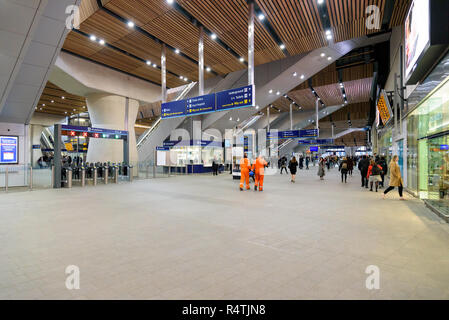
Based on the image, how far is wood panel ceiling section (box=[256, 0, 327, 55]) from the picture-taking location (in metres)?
8.79

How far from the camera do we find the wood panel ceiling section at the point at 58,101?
18.3m

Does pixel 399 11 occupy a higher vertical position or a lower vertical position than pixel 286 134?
higher

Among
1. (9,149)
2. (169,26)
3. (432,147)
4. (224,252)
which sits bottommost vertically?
(224,252)

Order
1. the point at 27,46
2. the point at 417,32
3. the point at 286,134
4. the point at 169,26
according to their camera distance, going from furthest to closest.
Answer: the point at 286,134
the point at 169,26
the point at 27,46
the point at 417,32

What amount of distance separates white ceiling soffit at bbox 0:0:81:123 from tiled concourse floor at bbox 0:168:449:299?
486 centimetres

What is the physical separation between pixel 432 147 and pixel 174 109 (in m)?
10.4

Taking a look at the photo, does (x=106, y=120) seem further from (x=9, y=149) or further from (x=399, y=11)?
(x=399, y=11)

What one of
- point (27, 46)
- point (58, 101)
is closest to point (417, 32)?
point (27, 46)

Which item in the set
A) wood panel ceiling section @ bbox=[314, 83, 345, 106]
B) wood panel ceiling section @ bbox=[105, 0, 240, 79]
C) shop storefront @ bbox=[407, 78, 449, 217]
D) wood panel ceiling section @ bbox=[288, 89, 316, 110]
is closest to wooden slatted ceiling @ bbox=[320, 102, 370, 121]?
wood panel ceiling section @ bbox=[314, 83, 345, 106]

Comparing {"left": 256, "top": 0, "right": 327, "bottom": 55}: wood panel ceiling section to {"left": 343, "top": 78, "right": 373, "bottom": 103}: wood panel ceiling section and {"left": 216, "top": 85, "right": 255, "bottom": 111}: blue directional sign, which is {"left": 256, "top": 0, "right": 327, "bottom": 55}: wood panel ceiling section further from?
{"left": 343, "top": 78, "right": 373, "bottom": 103}: wood panel ceiling section

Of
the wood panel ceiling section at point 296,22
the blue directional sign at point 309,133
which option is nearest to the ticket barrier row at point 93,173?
the wood panel ceiling section at point 296,22

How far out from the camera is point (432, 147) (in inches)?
267

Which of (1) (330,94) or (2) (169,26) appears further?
(1) (330,94)

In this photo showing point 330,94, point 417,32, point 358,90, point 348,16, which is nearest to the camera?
point 417,32
